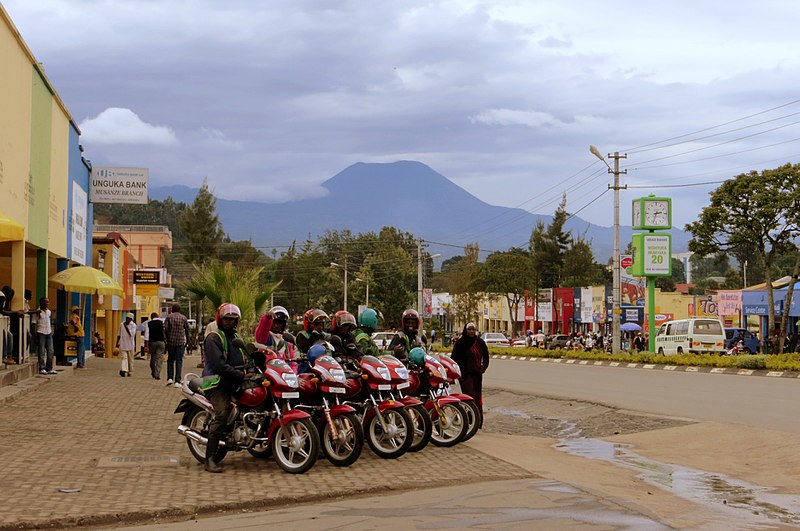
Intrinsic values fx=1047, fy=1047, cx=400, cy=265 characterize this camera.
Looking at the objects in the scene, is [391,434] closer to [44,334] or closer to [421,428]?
[421,428]

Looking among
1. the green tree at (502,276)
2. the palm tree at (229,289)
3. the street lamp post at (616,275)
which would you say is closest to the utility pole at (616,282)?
the street lamp post at (616,275)

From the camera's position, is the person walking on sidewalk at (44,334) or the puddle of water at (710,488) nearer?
the puddle of water at (710,488)

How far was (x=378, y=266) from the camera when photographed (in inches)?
3748

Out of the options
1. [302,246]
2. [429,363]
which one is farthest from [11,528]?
[302,246]

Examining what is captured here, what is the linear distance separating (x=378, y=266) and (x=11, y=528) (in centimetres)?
8728

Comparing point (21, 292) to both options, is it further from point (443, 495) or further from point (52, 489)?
point (443, 495)

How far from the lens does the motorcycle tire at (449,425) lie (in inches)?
522

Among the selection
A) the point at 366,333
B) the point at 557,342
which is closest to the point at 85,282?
the point at 366,333

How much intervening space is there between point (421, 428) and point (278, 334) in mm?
A: 2250

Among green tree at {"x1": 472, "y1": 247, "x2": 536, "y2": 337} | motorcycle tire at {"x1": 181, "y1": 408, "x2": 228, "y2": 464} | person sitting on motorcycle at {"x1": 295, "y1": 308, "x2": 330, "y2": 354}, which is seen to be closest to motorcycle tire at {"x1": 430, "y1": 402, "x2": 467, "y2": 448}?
person sitting on motorcycle at {"x1": 295, "y1": 308, "x2": 330, "y2": 354}

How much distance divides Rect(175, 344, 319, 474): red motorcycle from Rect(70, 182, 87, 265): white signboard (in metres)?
22.7

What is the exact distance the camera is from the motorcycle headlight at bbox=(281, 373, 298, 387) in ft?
36.2

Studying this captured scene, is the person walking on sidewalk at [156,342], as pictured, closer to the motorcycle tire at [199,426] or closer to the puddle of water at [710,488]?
the puddle of water at [710,488]

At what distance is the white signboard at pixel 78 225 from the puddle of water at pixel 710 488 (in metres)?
22.5
